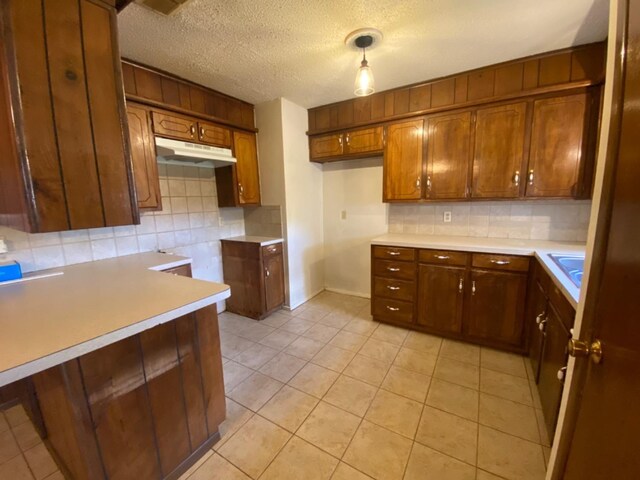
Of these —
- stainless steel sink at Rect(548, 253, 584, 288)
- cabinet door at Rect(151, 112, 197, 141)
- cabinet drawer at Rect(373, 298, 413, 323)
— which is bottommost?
cabinet drawer at Rect(373, 298, 413, 323)

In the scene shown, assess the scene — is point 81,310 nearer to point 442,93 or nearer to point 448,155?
point 448,155

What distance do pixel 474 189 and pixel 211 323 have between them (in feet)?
7.89

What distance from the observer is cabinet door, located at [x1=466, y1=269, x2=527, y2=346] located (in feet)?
6.96

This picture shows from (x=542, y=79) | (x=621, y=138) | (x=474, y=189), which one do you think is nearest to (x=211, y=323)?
(x=621, y=138)

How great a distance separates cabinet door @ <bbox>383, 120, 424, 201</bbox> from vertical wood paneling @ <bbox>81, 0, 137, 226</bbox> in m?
2.24

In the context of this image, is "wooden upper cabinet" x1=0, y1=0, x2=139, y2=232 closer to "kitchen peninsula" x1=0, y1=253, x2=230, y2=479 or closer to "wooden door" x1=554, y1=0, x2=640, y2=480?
"kitchen peninsula" x1=0, y1=253, x2=230, y2=479

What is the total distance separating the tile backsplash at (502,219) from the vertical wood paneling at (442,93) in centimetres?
98

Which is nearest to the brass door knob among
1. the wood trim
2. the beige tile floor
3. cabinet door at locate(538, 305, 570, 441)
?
cabinet door at locate(538, 305, 570, 441)

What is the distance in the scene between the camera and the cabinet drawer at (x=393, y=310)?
2.61 meters

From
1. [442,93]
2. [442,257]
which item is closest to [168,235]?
[442,257]

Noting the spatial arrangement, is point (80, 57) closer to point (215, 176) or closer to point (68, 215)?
point (68, 215)

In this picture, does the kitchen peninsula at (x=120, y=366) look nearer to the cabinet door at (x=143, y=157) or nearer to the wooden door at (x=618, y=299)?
the cabinet door at (x=143, y=157)

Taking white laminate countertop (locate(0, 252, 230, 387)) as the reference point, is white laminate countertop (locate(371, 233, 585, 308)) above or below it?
above

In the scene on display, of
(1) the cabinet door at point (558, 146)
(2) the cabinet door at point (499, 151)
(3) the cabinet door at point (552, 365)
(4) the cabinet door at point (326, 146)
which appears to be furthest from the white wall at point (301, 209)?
(3) the cabinet door at point (552, 365)
